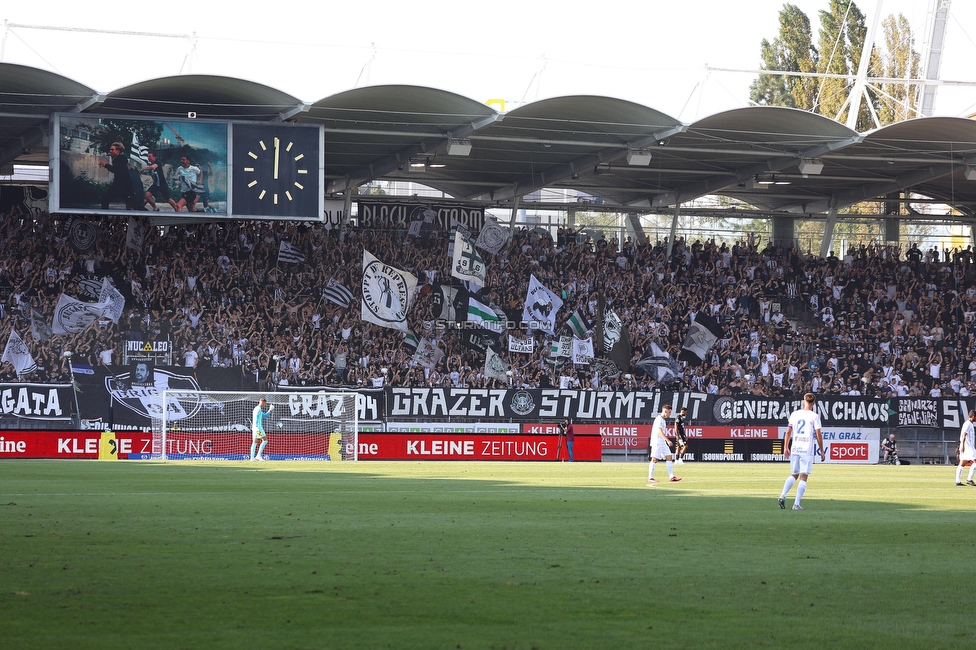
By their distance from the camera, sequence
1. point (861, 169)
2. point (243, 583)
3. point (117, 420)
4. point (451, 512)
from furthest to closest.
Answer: point (861, 169), point (117, 420), point (451, 512), point (243, 583)

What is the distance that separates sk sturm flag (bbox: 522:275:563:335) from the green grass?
25.0m

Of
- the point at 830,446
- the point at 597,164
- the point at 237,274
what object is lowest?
the point at 830,446

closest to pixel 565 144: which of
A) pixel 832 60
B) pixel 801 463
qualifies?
pixel 801 463

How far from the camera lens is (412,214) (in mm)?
47844

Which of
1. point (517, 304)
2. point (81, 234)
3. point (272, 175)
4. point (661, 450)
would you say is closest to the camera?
point (661, 450)

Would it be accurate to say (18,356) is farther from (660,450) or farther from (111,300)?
(660,450)

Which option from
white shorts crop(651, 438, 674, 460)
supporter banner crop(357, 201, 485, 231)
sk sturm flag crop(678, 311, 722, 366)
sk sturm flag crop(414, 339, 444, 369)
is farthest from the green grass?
supporter banner crop(357, 201, 485, 231)

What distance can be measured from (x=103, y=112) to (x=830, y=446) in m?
27.7

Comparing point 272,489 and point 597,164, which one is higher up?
point 597,164

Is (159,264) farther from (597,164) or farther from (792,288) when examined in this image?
(792,288)

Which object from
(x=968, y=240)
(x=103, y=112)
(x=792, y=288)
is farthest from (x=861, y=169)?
(x=103, y=112)

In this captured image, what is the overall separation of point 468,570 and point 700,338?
36.7 metres

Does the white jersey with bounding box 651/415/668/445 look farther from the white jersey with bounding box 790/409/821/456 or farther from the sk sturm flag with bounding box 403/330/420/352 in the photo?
the sk sturm flag with bounding box 403/330/420/352

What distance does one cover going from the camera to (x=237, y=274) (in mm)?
42250
